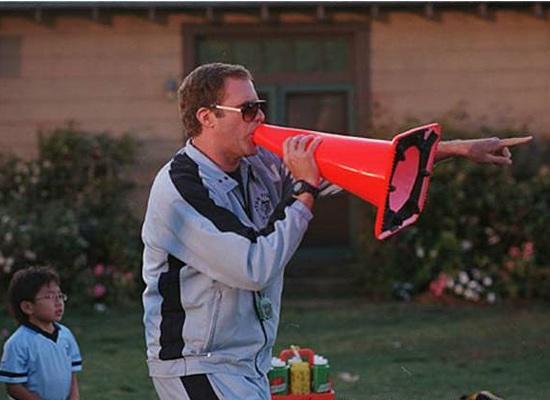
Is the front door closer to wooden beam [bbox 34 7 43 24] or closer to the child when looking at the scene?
wooden beam [bbox 34 7 43 24]

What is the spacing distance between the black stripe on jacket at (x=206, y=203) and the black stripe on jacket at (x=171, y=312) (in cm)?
20

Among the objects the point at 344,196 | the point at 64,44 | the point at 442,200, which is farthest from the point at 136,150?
the point at 442,200

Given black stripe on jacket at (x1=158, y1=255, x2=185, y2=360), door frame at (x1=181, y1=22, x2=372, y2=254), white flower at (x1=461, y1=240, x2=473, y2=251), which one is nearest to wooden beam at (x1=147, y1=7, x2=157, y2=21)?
door frame at (x1=181, y1=22, x2=372, y2=254)

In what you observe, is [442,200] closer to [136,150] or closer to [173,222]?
[136,150]

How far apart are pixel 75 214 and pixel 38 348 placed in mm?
7145

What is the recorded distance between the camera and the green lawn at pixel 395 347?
848cm

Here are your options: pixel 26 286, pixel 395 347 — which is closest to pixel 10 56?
pixel 395 347

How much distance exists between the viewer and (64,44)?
13.7m

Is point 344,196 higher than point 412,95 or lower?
lower

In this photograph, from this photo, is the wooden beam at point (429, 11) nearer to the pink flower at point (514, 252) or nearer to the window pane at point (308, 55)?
the window pane at point (308, 55)

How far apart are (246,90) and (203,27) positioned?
9794mm

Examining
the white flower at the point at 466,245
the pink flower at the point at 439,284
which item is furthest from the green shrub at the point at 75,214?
the white flower at the point at 466,245

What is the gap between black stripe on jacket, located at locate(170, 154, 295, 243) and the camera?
382cm

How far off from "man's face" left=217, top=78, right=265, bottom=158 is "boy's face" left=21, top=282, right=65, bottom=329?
2.12 m
